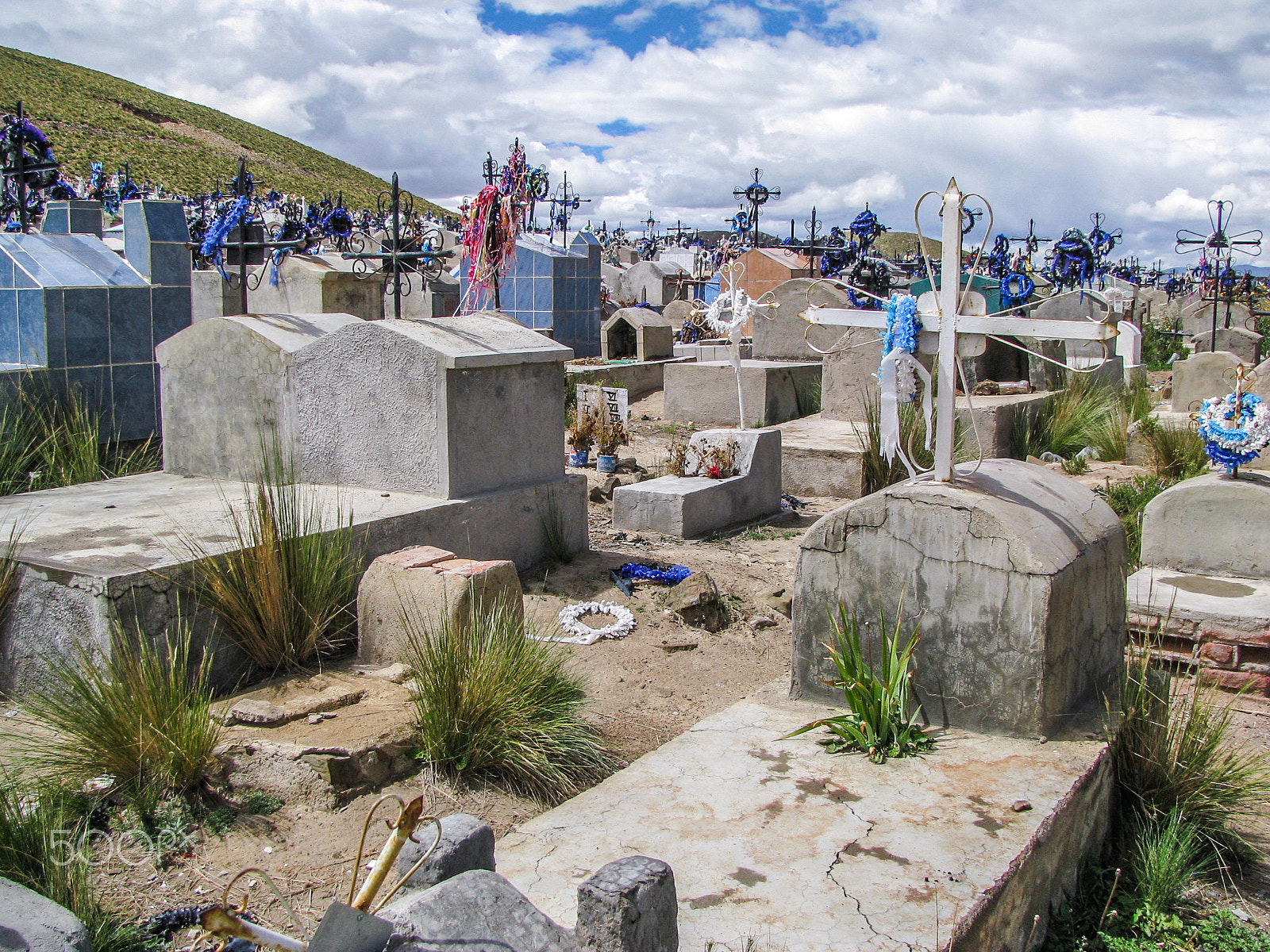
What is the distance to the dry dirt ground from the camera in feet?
10.7

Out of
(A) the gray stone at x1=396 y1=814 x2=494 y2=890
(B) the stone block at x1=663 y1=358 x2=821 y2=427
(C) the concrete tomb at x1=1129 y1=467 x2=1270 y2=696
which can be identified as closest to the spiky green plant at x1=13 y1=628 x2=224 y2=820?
(A) the gray stone at x1=396 y1=814 x2=494 y2=890

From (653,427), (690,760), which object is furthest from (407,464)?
(653,427)

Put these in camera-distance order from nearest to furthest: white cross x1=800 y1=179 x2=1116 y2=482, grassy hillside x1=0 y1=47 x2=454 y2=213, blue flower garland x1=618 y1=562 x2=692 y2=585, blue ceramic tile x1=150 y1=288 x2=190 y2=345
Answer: white cross x1=800 y1=179 x2=1116 y2=482 < blue flower garland x1=618 y1=562 x2=692 y2=585 < blue ceramic tile x1=150 y1=288 x2=190 y2=345 < grassy hillside x1=0 y1=47 x2=454 y2=213

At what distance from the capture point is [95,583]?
439 centimetres

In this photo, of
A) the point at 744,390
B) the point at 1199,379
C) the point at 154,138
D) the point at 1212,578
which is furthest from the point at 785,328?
the point at 154,138

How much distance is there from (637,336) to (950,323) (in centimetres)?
1666

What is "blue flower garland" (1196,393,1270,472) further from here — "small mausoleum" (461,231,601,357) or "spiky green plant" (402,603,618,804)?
"small mausoleum" (461,231,601,357)

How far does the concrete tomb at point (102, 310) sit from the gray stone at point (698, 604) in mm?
5178

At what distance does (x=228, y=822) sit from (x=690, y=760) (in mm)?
1598

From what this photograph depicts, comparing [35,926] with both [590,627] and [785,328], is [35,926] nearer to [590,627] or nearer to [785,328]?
[590,627]

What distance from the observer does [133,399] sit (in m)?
9.01

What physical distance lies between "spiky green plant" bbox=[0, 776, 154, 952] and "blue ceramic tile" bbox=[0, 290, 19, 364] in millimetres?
6479

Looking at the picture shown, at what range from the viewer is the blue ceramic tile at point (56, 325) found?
27.4 feet

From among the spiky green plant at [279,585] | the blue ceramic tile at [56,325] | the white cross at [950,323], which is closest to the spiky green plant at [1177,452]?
the white cross at [950,323]
